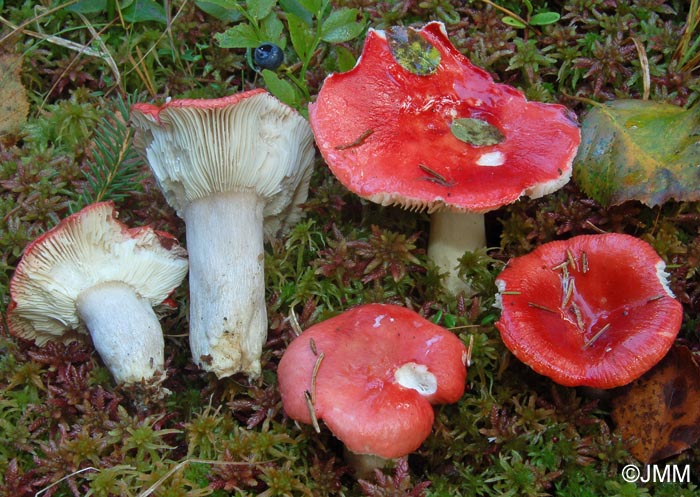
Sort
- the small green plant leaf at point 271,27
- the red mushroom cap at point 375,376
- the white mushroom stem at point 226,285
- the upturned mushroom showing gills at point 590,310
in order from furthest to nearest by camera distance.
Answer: the small green plant leaf at point 271,27
the white mushroom stem at point 226,285
the upturned mushroom showing gills at point 590,310
the red mushroom cap at point 375,376

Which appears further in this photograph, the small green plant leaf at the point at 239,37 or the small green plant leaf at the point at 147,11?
the small green plant leaf at the point at 147,11

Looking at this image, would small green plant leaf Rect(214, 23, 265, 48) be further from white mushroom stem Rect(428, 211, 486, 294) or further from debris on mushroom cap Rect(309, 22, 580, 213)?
white mushroom stem Rect(428, 211, 486, 294)

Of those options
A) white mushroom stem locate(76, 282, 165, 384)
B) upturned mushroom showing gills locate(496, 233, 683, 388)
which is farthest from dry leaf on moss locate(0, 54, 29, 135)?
upturned mushroom showing gills locate(496, 233, 683, 388)

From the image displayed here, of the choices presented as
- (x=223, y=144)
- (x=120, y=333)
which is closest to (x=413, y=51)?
(x=223, y=144)

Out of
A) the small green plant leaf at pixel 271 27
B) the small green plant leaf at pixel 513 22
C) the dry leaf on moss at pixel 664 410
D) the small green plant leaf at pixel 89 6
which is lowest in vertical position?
the dry leaf on moss at pixel 664 410

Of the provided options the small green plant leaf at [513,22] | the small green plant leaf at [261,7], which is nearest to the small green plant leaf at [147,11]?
the small green plant leaf at [261,7]

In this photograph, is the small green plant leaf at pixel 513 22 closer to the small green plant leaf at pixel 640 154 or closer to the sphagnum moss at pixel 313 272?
the sphagnum moss at pixel 313 272
